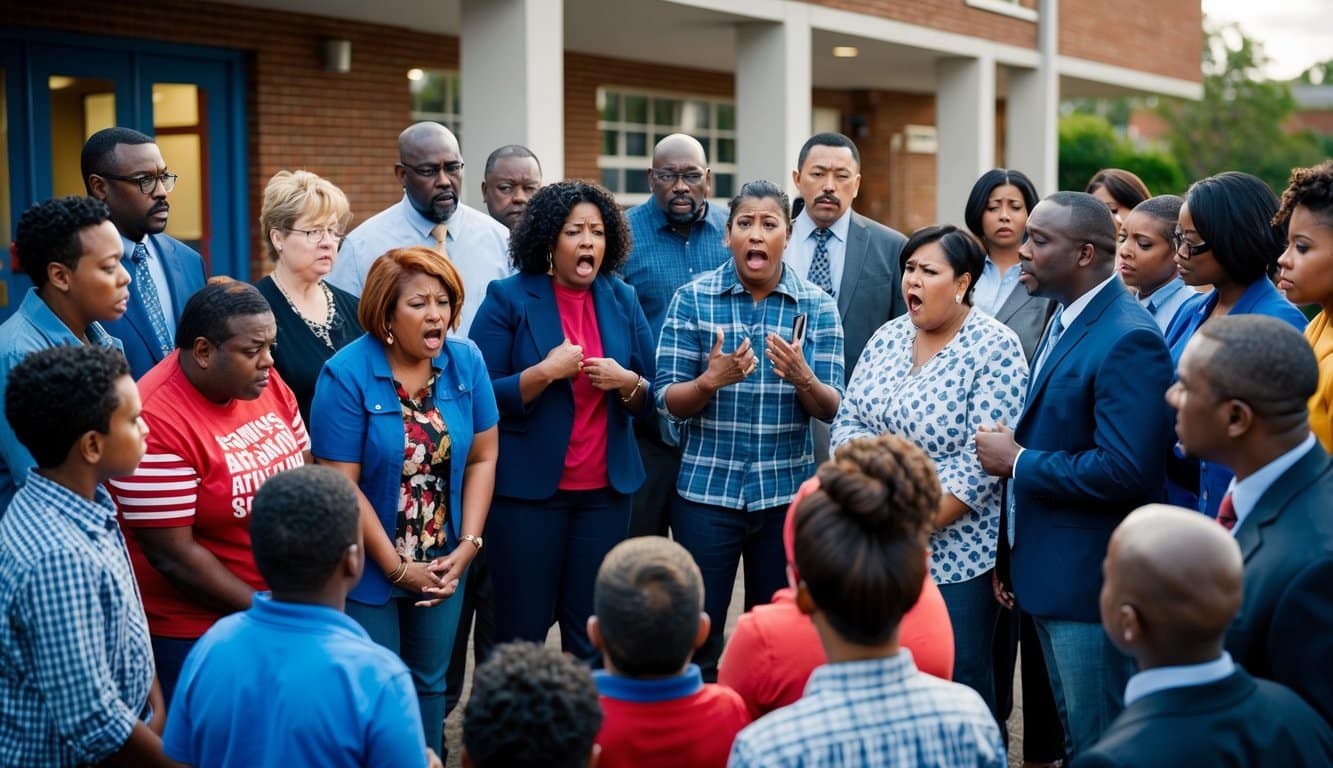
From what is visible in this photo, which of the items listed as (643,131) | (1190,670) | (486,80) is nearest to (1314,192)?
(1190,670)

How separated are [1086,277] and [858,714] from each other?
2.14 metres

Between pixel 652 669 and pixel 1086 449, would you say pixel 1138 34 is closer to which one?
pixel 1086 449

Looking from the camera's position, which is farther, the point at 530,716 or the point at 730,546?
the point at 730,546

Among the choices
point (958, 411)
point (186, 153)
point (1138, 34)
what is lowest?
point (958, 411)

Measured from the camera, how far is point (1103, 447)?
381 centimetres

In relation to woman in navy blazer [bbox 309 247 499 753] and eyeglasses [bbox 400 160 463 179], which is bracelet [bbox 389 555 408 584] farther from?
eyeglasses [bbox 400 160 463 179]

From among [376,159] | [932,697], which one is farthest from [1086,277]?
[376,159]

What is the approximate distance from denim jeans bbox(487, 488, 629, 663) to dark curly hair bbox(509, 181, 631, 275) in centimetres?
95

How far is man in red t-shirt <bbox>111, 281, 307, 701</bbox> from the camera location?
3.64 m

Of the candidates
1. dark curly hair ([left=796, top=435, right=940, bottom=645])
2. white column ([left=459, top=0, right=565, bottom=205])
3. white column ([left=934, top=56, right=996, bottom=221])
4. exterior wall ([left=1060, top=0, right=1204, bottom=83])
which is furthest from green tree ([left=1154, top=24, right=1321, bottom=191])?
dark curly hair ([left=796, top=435, right=940, bottom=645])

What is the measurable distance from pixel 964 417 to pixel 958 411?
0.03 meters

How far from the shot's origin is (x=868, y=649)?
8.25 ft

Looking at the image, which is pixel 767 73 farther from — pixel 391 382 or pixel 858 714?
pixel 858 714

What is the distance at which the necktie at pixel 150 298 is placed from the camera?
4629 mm
